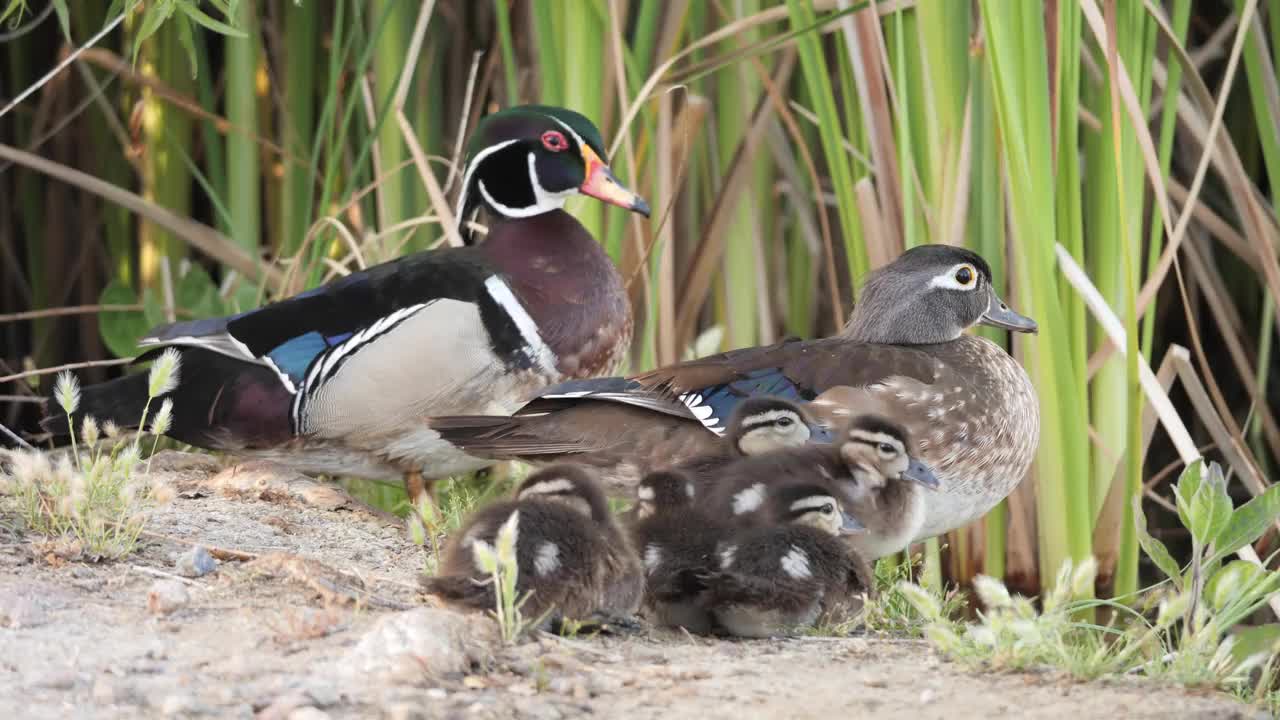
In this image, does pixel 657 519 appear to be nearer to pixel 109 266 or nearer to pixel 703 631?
pixel 703 631

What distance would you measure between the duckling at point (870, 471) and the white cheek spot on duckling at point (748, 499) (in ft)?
0.43

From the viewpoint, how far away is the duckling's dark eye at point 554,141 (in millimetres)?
4547

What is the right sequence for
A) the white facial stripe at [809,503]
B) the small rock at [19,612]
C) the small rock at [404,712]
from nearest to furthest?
1. the small rock at [404,712]
2. the small rock at [19,612]
3. the white facial stripe at [809,503]

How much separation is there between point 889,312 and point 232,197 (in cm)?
257

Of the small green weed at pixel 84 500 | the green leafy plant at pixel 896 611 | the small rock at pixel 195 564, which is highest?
the small green weed at pixel 84 500

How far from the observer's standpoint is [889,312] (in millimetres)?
4395

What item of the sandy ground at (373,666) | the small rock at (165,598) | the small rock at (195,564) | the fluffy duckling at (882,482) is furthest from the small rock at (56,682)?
the fluffy duckling at (882,482)

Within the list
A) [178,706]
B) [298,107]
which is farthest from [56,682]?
[298,107]

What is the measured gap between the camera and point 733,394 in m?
3.93

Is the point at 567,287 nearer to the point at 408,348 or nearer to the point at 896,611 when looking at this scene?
the point at 408,348

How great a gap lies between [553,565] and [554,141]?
1.94 metres

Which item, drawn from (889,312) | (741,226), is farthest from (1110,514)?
(741,226)

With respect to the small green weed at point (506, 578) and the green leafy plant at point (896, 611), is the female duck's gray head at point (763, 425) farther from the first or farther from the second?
the small green weed at point (506, 578)

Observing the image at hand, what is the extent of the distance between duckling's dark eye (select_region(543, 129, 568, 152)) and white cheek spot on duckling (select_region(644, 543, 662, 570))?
1619 millimetres
